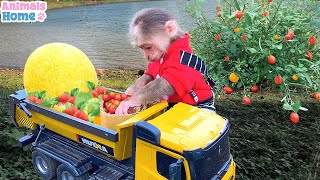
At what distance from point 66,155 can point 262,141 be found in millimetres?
2674

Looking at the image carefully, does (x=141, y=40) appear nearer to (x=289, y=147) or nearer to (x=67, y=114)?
(x=67, y=114)

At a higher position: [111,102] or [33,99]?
[111,102]

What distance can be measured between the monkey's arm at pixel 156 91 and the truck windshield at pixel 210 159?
0.66 meters

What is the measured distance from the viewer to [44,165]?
423 cm

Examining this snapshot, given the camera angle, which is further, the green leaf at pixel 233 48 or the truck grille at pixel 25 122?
the green leaf at pixel 233 48

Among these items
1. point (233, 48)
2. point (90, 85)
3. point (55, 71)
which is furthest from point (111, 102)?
point (233, 48)

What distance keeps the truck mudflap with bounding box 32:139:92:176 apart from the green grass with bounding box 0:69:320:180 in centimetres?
49

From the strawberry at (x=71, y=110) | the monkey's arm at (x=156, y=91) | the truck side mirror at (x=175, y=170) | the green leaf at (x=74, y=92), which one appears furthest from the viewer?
the green leaf at (x=74, y=92)

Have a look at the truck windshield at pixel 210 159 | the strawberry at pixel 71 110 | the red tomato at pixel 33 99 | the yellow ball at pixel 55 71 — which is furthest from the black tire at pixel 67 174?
the truck windshield at pixel 210 159

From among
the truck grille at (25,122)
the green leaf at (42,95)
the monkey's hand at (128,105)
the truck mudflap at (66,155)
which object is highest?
the monkey's hand at (128,105)

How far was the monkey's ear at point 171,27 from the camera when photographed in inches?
148

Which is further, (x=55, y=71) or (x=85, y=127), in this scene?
(x=55, y=71)

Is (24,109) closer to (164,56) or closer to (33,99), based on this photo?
(33,99)

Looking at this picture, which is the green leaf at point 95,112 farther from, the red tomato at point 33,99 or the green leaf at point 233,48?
the green leaf at point 233,48
